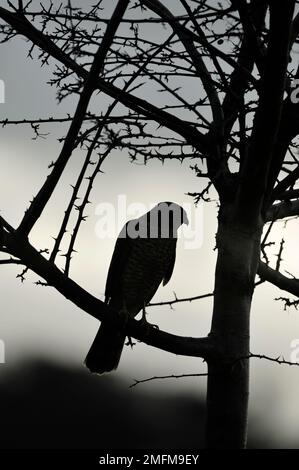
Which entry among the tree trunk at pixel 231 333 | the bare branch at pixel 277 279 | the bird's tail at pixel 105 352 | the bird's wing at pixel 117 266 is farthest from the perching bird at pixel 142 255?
the tree trunk at pixel 231 333

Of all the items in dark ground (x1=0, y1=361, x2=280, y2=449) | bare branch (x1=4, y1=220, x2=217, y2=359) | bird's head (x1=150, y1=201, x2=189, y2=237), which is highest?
dark ground (x1=0, y1=361, x2=280, y2=449)

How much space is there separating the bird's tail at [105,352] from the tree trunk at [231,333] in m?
2.05

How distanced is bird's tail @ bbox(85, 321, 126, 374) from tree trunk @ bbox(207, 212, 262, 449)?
205cm

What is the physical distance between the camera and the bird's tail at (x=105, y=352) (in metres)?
6.56

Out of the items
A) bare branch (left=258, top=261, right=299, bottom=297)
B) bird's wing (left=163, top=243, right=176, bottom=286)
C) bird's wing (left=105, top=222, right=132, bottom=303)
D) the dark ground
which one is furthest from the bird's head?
the dark ground

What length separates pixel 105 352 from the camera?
6609mm

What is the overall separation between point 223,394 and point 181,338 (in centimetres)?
37

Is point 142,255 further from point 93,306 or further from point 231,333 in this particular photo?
point 93,306

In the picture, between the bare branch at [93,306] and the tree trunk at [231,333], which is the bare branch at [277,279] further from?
the bare branch at [93,306]

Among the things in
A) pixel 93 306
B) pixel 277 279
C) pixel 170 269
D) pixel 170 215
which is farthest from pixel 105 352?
pixel 93 306

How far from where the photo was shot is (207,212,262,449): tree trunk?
14.7 ft

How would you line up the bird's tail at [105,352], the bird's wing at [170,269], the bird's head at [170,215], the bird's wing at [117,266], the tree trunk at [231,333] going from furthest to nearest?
the bird's wing at [170,269]
the bird's wing at [117,266]
the bird's head at [170,215]
the bird's tail at [105,352]
the tree trunk at [231,333]

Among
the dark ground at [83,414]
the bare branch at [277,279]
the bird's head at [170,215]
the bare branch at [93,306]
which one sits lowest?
the bare branch at [93,306]

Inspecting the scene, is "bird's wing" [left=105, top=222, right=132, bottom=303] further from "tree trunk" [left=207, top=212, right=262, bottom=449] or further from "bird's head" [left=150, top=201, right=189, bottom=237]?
"tree trunk" [left=207, top=212, right=262, bottom=449]
